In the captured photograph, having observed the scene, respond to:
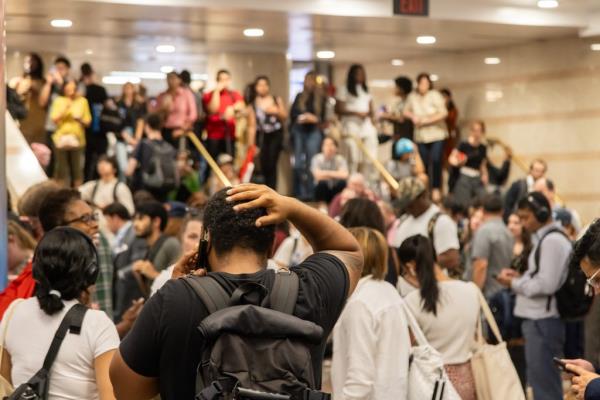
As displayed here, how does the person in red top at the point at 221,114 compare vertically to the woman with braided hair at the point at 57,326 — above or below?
above

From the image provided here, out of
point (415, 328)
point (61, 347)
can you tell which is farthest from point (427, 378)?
point (61, 347)

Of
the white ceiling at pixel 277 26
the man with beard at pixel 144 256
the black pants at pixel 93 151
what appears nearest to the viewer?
the man with beard at pixel 144 256

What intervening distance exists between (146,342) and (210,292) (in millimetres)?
224

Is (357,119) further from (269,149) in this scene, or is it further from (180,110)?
(180,110)

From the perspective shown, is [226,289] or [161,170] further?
[161,170]

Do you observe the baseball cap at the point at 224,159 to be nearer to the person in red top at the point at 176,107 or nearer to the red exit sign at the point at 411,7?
the person in red top at the point at 176,107

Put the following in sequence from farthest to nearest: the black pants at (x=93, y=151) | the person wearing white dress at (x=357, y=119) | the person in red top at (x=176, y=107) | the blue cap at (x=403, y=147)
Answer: the person wearing white dress at (x=357, y=119) < the blue cap at (x=403, y=147) < the person in red top at (x=176, y=107) < the black pants at (x=93, y=151)

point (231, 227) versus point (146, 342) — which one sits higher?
point (231, 227)

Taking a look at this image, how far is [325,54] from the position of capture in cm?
2459

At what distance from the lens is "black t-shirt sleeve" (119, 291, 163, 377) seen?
11.4ft

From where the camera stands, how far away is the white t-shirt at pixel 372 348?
613 centimetres

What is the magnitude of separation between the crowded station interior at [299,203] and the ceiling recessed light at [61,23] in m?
0.18

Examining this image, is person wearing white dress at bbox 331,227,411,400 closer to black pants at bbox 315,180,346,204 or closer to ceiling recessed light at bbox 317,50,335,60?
black pants at bbox 315,180,346,204

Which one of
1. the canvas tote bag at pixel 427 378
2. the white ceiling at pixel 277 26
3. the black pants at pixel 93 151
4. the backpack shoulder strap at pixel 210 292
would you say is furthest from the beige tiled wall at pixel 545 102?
the backpack shoulder strap at pixel 210 292
